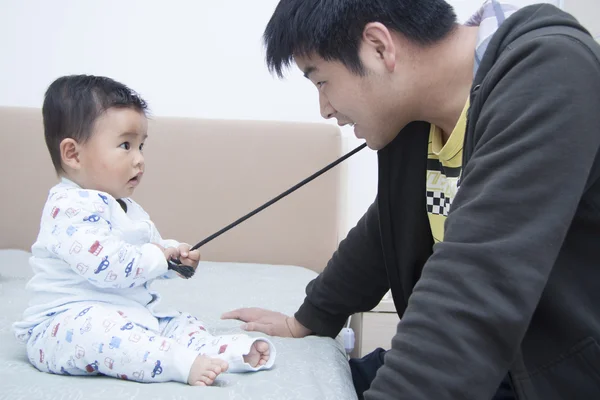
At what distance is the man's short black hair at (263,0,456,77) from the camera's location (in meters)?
0.83

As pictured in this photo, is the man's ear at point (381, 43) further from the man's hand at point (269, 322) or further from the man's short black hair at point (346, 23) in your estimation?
the man's hand at point (269, 322)

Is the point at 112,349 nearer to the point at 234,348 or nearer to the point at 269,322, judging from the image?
the point at 234,348

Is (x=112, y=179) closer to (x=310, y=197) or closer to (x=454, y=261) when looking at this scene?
(x=454, y=261)

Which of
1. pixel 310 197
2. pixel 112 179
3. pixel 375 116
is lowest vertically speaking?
pixel 310 197

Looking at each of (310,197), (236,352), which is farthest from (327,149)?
(236,352)

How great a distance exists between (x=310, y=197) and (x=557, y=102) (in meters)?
1.32

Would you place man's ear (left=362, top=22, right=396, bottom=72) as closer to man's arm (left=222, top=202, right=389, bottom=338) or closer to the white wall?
man's arm (left=222, top=202, right=389, bottom=338)

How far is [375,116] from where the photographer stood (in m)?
0.91

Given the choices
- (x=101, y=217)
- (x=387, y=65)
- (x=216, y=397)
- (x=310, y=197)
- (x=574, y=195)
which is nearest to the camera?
(x=574, y=195)

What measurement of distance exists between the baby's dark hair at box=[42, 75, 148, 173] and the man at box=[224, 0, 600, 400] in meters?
0.30

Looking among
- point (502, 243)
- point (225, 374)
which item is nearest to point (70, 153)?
point (225, 374)

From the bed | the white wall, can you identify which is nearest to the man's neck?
the bed

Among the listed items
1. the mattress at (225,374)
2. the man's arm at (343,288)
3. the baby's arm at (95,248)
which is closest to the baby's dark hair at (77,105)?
the baby's arm at (95,248)

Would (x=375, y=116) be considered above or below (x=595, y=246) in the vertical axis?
above
